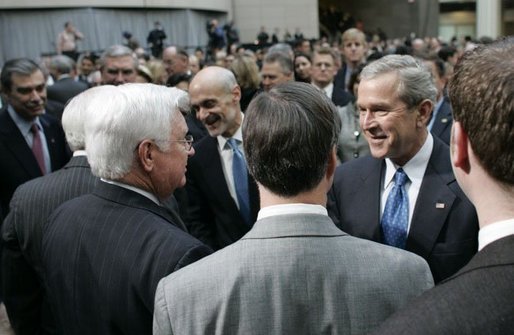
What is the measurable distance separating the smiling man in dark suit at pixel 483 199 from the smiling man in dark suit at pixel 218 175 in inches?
96.3

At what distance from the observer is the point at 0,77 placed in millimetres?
4980

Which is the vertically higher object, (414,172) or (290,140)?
(290,140)

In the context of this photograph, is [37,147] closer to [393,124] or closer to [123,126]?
[123,126]

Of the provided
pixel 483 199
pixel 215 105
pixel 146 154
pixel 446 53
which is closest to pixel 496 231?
pixel 483 199

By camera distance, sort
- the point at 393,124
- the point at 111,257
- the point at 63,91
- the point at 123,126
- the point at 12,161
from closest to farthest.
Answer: the point at 111,257 < the point at 123,126 < the point at 393,124 < the point at 12,161 < the point at 63,91

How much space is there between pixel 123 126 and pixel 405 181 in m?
1.29

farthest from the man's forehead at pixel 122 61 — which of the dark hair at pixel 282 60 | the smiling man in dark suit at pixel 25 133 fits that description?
the dark hair at pixel 282 60

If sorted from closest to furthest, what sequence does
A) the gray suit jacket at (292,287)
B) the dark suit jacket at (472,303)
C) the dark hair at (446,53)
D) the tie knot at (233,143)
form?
the dark suit jacket at (472,303) < the gray suit jacket at (292,287) < the tie knot at (233,143) < the dark hair at (446,53)

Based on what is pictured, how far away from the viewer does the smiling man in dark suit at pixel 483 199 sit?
1.01 metres

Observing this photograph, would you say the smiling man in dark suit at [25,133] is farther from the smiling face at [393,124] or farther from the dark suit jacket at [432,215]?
the smiling face at [393,124]

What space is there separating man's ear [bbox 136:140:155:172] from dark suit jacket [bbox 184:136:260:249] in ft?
4.70

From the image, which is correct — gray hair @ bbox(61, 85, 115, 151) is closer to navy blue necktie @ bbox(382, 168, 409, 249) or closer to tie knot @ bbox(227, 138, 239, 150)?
tie knot @ bbox(227, 138, 239, 150)

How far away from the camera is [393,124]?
2676 millimetres

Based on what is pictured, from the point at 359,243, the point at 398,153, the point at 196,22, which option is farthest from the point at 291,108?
the point at 196,22
